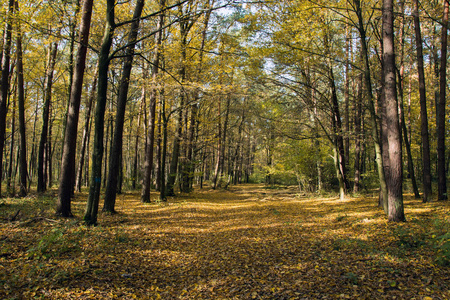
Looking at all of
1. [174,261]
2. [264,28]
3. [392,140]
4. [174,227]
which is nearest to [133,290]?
[174,261]

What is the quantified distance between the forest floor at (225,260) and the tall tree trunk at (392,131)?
1.61ft

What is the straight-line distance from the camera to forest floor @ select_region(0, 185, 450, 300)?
3.34 meters

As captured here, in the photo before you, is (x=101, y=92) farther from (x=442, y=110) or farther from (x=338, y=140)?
(x=338, y=140)

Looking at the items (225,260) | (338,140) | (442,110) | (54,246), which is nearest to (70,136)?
(54,246)

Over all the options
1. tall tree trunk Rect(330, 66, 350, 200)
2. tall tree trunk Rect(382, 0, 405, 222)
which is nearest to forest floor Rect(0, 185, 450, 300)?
tall tree trunk Rect(382, 0, 405, 222)

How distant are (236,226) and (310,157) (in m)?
9.88

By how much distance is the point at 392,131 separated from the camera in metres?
6.51

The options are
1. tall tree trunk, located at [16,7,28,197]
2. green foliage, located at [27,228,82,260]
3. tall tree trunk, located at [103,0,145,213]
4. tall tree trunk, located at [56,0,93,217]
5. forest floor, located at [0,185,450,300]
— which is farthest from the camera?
tall tree trunk, located at [16,7,28,197]

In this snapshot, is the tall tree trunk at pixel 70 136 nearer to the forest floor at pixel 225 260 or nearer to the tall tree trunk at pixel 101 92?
the forest floor at pixel 225 260

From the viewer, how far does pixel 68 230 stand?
5.71 meters

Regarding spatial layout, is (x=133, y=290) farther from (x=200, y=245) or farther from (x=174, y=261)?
(x=200, y=245)

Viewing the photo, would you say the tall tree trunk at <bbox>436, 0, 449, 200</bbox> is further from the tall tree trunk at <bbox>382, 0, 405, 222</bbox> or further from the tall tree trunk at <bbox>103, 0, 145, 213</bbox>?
the tall tree trunk at <bbox>103, 0, 145, 213</bbox>

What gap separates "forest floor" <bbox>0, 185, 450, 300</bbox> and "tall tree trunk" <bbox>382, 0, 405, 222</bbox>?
0.49m

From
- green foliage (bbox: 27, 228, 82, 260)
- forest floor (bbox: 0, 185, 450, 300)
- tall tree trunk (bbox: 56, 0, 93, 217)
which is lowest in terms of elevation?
forest floor (bbox: 0, 185, 450, 300)
